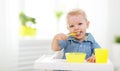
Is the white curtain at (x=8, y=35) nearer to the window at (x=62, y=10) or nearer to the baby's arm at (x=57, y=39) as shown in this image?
the window at (x=62, y=10)

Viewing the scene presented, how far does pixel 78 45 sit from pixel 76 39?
4 centimetres

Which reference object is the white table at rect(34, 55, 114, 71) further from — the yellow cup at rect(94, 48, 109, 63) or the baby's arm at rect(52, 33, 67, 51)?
the baby's arm at rect(52, 33, 67, 51)

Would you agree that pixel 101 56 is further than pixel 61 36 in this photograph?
No

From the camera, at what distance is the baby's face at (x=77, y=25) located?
1.26 metres

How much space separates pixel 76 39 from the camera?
1.30m

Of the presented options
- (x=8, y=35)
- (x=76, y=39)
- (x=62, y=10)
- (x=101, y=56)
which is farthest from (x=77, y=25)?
(x=62, y=10)

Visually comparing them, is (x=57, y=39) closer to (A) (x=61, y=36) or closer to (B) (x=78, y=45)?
(A) (x=61, y=36)

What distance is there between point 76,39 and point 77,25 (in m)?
0.08

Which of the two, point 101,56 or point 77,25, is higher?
point 77,25

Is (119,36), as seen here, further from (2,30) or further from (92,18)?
(2,30)

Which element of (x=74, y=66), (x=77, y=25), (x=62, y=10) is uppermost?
(x=62, y=10)

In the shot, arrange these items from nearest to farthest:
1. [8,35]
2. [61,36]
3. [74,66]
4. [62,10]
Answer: [74,66] < [61,36] < [8,35] < [62,10]

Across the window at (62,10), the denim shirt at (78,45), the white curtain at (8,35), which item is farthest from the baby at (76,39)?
the window at (62,10)

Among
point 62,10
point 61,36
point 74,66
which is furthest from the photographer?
point 62,10
